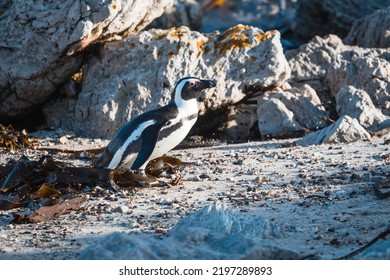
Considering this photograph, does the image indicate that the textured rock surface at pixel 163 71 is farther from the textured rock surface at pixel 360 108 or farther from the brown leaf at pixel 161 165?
the brown leaf at pixel 161 165

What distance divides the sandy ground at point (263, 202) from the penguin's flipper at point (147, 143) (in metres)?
0.33

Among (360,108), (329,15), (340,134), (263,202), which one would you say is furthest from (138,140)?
(329,15)

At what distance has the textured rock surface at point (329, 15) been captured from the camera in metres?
15.6

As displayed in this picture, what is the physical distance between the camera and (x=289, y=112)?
962 centimetres

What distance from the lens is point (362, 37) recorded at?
12.4 m

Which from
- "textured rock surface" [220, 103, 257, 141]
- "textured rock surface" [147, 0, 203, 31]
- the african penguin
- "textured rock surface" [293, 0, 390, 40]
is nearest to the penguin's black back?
the african penguin

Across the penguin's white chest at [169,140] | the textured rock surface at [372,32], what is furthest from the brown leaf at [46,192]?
the textured rock surface at [372,32]

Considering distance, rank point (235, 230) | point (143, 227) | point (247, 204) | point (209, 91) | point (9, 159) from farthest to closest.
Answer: point (209, 91), point (9, 159), point (247, 204), point (143, 227), point (235, 230)

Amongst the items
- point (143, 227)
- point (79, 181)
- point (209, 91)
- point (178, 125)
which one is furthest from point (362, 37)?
point (143, 227)

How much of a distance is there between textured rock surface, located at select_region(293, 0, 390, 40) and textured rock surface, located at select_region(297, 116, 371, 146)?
709 centimetres

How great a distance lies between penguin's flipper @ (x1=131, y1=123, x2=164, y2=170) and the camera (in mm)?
7410

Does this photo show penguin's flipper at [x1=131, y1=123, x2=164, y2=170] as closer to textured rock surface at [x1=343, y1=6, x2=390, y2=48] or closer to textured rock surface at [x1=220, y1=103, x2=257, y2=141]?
textured rock surface at [x1=220, y1=103, x2=257, y2=141]
